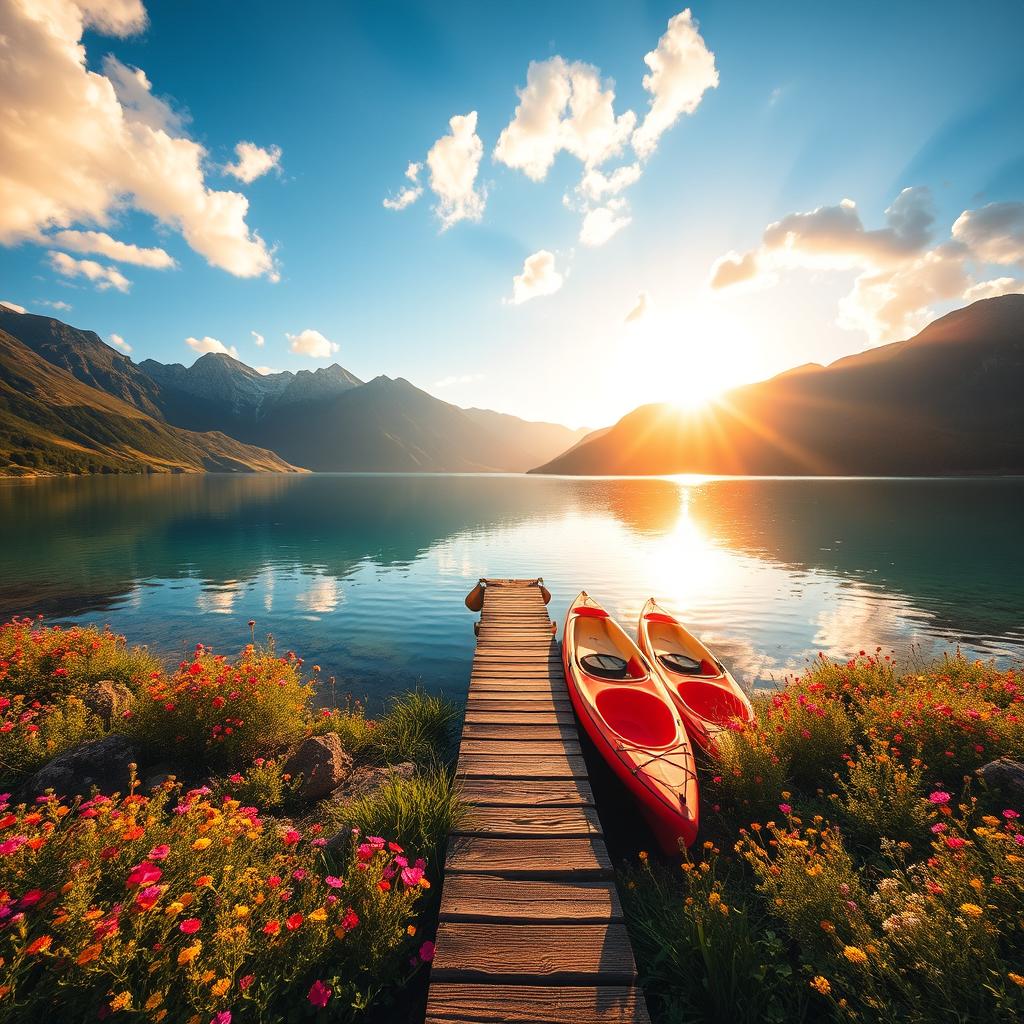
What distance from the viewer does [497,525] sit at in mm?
51438

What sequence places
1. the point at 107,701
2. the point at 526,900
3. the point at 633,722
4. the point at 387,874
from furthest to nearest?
the point at 633,722 → the point at 107,701 → the point at 526,900 → the point at 387,874

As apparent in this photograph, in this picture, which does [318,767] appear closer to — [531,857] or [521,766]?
[521,766]

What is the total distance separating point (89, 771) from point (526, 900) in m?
6.98

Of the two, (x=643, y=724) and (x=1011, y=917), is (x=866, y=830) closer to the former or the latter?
(x=1011, y=917)

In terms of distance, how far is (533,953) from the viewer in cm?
467

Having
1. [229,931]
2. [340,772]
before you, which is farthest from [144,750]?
[229,931]

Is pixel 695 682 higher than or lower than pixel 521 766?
higher

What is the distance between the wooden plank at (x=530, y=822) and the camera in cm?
629

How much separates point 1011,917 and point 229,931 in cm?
664

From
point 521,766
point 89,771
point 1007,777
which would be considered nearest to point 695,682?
point 521,766

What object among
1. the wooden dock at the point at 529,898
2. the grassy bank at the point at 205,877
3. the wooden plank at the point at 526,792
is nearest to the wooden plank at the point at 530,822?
the wooden dock at the point at 529,898

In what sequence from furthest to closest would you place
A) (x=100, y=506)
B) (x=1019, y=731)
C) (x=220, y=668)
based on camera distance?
(x=100, y=506)
(x=220, y=668)
(x=1019, y=731)

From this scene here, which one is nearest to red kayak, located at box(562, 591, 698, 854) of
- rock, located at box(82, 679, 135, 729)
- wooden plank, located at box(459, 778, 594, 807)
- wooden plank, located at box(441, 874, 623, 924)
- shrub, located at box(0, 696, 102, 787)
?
wooden plank, located at box(459, 778, 594, 807)

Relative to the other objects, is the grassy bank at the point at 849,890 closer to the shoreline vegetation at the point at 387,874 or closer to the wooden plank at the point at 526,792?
the shoreline vegetation at the point at 387,874
